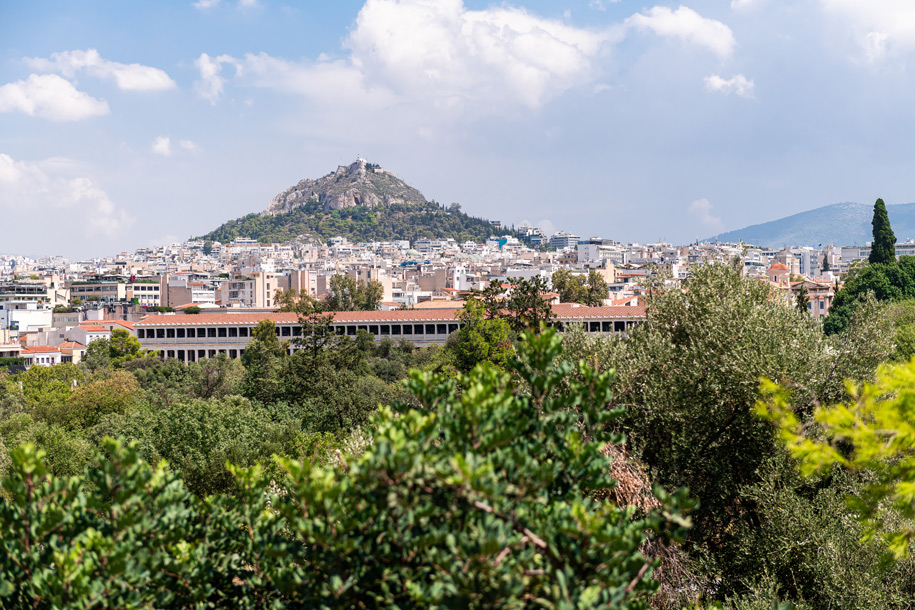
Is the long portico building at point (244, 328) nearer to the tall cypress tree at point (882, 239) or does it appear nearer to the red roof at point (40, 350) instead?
the red roof at point (40, 350)

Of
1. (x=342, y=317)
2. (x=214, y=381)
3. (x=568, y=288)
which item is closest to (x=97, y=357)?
(x=342, y=317)

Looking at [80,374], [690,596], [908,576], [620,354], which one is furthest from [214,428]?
[80,374]

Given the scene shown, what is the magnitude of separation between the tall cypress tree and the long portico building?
36.2 m

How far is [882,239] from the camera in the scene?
218ft

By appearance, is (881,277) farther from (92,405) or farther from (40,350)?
(40,350)

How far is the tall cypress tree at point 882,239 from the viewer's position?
66.1 m

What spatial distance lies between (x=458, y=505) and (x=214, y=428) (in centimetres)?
1746

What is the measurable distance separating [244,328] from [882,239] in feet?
186

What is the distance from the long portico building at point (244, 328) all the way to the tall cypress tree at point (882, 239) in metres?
36.2

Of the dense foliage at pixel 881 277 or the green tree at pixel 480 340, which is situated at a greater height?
the dense foliage at pixel 881 277

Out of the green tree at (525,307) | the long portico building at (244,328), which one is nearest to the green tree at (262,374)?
the long portico building at (244,328)

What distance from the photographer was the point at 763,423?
33.9 ft

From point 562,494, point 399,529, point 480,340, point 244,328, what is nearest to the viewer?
point 399,529

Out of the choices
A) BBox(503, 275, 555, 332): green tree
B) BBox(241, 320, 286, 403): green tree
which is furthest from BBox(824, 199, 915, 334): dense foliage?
BBox(241, 320, 286, 403): green tree
